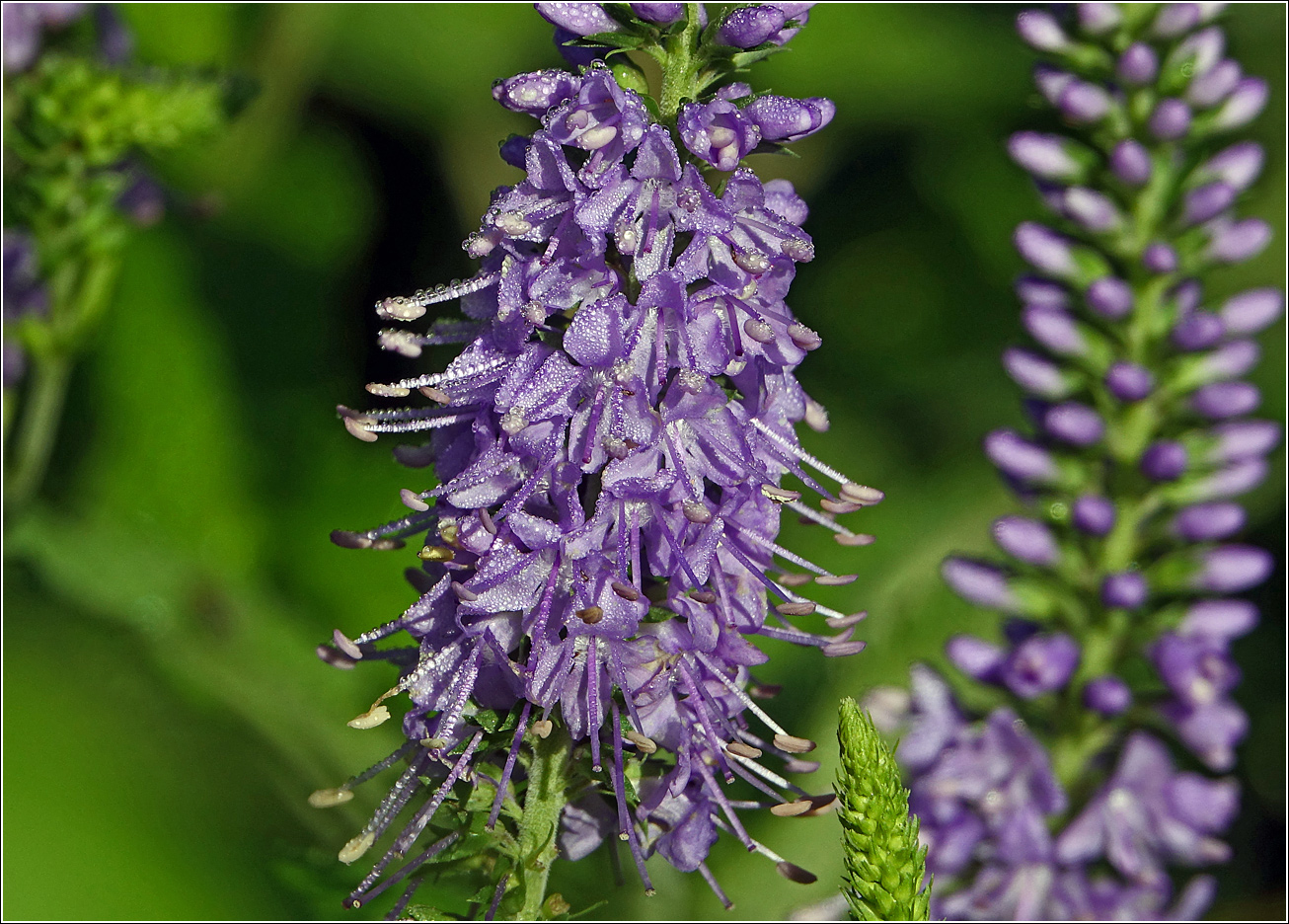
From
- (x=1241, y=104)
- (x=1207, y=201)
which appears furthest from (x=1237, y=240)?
(x=1241, y=104)

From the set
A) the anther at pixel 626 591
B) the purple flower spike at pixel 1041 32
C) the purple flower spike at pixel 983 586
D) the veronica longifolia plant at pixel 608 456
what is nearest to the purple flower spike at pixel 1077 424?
the purple flower spike at pixel 983 586

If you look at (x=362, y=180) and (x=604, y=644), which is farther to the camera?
(x=362, y=180)

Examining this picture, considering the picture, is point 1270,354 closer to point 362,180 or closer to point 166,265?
point 362,180

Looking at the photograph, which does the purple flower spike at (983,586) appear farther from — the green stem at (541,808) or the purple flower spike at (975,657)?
the green stem at (541,808)

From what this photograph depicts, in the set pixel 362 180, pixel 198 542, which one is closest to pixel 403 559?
pixel 198 542

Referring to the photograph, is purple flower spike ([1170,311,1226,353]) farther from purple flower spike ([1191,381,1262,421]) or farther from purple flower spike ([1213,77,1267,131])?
purple flower spike ([1213,77,1267,131])

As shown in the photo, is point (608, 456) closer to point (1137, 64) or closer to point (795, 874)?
point (795, 874)
